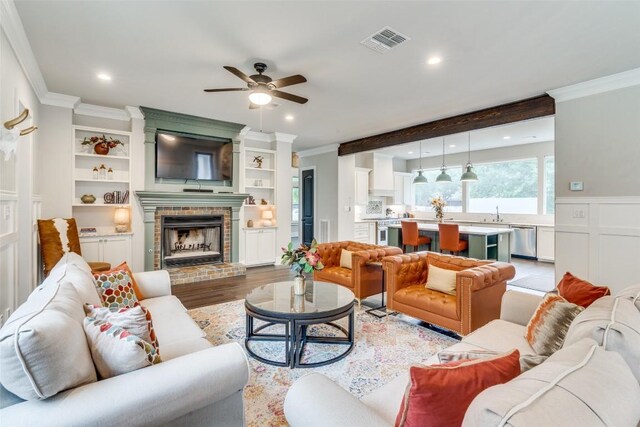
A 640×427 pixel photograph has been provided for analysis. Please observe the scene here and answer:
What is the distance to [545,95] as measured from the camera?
13.6 feet

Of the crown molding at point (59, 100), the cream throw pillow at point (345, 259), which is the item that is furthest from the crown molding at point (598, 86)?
the crown molding at point (59, 100)

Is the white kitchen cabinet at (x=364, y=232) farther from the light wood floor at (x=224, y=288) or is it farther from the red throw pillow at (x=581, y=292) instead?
the red throw pillow at (x=581, y=292)

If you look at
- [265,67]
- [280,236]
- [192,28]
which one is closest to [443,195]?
[280,236]

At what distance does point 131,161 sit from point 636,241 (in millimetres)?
6850

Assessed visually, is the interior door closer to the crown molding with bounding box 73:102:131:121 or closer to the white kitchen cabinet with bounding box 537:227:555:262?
the crown molding with bounding box 73:102:131:121

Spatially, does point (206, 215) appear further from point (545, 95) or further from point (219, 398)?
point (545, 95)

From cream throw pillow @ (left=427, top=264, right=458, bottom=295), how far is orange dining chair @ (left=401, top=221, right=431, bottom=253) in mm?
Result: 2966

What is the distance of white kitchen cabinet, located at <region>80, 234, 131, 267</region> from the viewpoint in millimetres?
4672

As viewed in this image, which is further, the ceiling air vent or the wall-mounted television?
the wall-mounted television

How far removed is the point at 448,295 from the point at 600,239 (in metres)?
2.24

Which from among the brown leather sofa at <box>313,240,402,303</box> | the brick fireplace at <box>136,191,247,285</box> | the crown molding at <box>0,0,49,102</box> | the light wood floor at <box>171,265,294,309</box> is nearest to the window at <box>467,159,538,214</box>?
the brown leather sofa at <box>313,240,402,303</box>

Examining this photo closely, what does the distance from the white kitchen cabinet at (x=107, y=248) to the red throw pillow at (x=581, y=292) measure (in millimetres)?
5511

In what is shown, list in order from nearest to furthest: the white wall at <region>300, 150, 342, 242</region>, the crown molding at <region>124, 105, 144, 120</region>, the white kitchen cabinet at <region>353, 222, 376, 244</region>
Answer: the crown molding at <region>124, 105, 144, 120</region> → the white wall at <region>300, 150, 342, 242</region> → the white kitchen cabinet at <region>353, 222, 376, 244</region>

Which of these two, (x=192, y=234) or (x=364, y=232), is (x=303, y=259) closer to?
(x=192, y=234)
